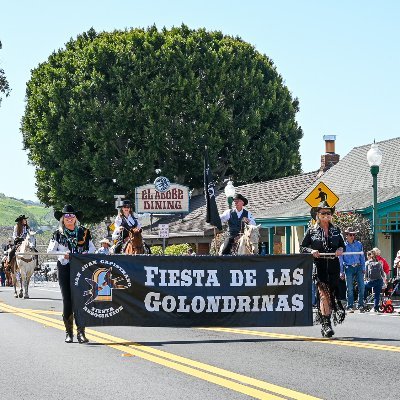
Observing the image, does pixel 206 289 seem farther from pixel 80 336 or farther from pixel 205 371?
pixel 205 371

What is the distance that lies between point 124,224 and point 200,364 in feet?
30.6

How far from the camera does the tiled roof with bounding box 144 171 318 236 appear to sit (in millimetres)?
48281

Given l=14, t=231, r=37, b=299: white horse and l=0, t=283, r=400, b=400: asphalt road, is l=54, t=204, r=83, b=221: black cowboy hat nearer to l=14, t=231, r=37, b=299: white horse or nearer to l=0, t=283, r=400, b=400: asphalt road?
l=0, t=283, r=400, b=400: asphalt road

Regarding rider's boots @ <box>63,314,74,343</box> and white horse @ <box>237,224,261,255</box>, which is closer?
rider's boots @ <box>63,314,74,343</box>

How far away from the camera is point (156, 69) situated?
57.2 metres

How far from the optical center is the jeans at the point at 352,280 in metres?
23.3

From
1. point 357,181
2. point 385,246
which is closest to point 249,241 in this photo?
point 385,246

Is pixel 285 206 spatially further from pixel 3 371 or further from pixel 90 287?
pixel 3 371

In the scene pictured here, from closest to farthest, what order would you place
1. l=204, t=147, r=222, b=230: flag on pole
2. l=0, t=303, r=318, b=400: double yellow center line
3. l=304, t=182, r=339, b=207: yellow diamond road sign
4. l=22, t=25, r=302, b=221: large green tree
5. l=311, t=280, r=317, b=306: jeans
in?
l=0, t=303, r=318, b=400: double yellow center line → l=311, t=280, r=317, b=306: jeans → l=204, t=147, r=222, b=230: flag on pole → l=304, t=182, r=339, b=207: yellow diamond road sign → l=22, t=25, r=302, b=221: large green tree

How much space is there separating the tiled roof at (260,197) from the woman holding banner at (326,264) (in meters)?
29.6

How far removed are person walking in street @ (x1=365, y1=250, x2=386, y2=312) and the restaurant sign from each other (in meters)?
30.2

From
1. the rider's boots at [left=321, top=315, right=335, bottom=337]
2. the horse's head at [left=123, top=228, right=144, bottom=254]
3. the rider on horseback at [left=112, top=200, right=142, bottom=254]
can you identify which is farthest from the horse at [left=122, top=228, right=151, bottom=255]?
the rider's boots at [left=321, top=315, right=335, bottom=337]

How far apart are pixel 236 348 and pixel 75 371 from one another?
9.77 ft

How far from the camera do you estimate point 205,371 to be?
10.8 m
